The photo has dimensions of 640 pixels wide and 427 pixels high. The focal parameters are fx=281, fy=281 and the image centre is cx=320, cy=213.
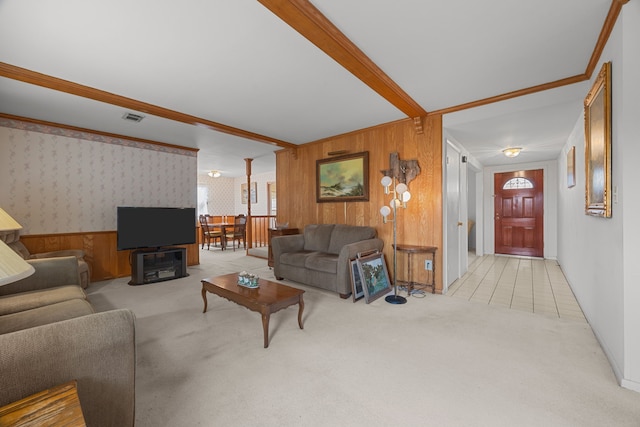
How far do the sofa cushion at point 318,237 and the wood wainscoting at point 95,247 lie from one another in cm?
312

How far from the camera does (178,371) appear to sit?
6.61 feet

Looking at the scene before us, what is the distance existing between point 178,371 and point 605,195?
3.34m

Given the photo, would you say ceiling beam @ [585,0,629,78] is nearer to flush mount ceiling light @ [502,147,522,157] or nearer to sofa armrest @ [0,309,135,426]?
flush mount ceiling light @ [502,147,522,157]

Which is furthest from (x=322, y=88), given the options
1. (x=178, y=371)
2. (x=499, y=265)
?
(x=499, y=265)

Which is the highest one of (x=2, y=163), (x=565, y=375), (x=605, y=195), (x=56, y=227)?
(x=2, y=163)

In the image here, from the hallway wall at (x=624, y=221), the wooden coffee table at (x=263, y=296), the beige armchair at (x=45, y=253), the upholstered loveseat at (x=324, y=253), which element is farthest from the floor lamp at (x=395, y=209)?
the beige armchair at (x=45, y=253)

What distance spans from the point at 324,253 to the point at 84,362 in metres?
3.36

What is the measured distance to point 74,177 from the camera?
14.4 feet

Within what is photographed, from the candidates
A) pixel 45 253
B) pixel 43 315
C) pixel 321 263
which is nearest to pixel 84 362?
pixel 43 315

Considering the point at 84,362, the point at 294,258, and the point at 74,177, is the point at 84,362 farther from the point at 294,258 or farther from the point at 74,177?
the point at 74,177

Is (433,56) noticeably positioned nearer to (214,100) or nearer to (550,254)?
(214,100)

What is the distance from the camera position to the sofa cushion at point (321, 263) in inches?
145

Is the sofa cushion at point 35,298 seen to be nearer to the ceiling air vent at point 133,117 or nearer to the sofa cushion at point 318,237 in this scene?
the ceiling air vent at point 133,117

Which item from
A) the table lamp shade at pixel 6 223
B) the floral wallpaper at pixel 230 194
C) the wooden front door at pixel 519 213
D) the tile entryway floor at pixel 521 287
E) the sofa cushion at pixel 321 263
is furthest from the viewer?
the floral wallpaper at pixel 230 194
